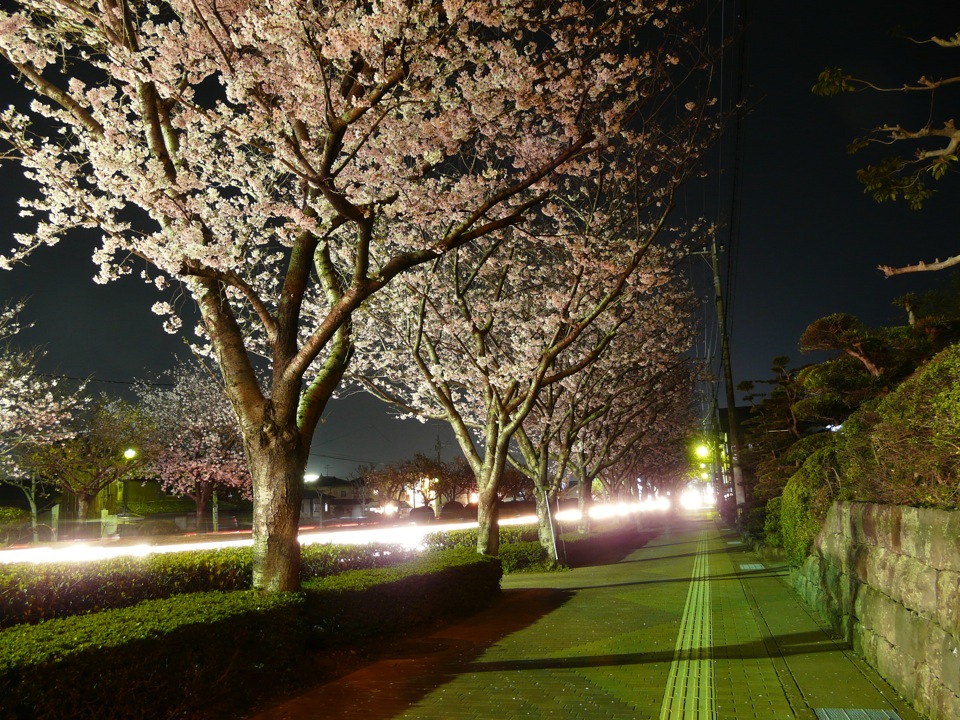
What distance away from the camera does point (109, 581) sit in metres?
8.66

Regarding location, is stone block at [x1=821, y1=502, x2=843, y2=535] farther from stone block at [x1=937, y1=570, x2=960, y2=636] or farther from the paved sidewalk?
stone block at [x1=937, y1=570, x2=960, y2=636]

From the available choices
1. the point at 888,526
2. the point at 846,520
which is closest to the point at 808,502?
the point at 846,520

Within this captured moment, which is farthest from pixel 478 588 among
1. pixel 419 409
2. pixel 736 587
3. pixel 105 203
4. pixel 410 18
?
pixel 410 18

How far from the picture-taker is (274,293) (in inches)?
615

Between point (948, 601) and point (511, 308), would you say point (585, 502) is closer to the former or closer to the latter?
point (511, 308)

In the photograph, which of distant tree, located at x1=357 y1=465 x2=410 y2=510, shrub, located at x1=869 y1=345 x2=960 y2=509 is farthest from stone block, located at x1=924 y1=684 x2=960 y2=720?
distant tree, located at x1=357 y1=465 x2=410 y2=510

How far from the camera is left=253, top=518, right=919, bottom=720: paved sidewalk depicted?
20.3 ft

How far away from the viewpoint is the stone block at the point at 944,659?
481 centimetres

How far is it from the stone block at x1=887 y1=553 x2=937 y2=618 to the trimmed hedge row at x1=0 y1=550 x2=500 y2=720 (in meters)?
5.88

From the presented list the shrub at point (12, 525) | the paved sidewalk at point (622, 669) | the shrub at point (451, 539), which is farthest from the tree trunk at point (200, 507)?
the paved sidewalk at point (622, 669)

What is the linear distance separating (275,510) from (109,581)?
2.65m

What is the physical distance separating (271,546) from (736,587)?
1008cm

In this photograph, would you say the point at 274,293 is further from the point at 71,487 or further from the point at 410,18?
the point at 71,487

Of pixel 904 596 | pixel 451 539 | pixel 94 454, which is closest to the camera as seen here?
pixel 904 596
